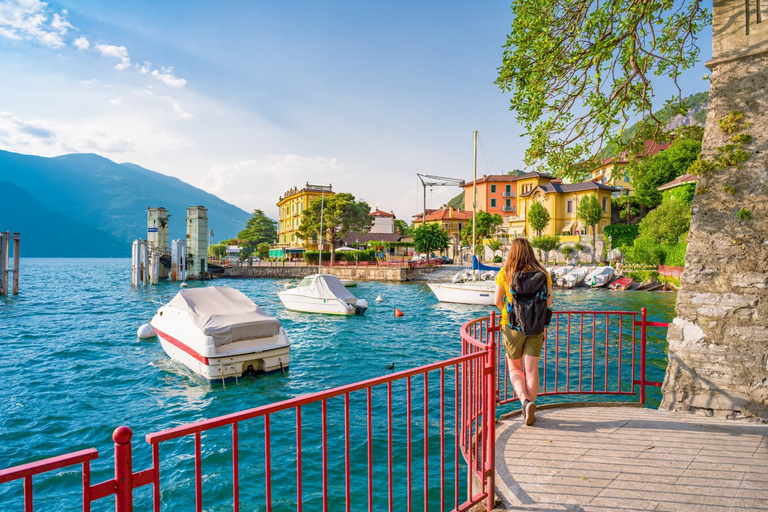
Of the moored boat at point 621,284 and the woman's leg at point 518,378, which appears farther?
the moored boat at point 621,284

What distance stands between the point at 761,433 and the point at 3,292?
1737 inches

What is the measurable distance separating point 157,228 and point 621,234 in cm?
5377

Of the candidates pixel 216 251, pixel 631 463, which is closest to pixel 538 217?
pixel 631 463

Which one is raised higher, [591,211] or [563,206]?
[563,206]

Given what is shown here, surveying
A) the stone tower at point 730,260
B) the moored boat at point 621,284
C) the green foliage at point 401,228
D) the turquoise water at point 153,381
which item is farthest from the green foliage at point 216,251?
the stone tower at point 730,260

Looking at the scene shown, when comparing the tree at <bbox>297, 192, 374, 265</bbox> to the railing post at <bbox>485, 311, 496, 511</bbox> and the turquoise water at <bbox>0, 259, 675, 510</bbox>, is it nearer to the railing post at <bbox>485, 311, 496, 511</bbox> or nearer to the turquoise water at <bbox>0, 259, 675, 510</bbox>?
the turquoise water at <bbox>0, 259, 675, 510</bbox>

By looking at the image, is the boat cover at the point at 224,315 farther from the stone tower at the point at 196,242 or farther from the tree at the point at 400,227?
the tree at the point at 400,227

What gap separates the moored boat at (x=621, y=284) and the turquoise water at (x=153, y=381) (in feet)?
32.3

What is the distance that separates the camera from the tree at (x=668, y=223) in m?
34.9

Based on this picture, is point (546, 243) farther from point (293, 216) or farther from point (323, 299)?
point (293, 216)

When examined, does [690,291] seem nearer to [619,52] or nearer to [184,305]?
[619,52]

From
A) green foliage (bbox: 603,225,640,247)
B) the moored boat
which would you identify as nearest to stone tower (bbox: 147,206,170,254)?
the moored boat

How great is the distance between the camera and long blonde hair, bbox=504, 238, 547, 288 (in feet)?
15.0

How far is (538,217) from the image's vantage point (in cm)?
5497
